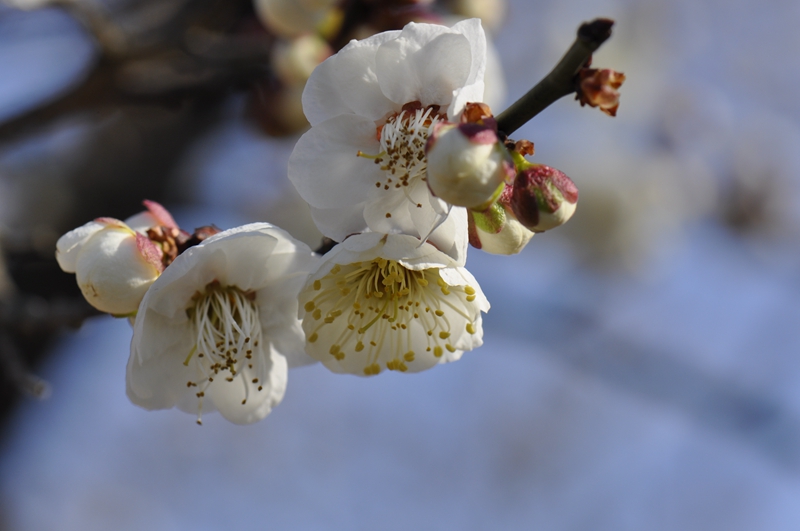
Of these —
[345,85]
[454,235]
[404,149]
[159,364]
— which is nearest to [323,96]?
[345,85]

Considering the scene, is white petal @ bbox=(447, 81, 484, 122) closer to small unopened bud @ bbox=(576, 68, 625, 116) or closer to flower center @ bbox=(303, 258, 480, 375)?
small unopened bud @ bbox=(576, 68, 625, 116)

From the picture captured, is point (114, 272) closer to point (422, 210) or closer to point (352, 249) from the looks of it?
point (352, 249)

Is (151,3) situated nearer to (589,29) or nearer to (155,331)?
(155,331)

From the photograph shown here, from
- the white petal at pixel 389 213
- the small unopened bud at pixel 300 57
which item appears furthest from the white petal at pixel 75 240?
the small unopened bud at pixel 300 57

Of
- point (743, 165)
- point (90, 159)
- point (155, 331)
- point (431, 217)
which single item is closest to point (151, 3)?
point (90, 159)

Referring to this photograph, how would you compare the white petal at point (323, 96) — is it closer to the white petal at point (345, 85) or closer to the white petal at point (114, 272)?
the white petal at point (345, 85)

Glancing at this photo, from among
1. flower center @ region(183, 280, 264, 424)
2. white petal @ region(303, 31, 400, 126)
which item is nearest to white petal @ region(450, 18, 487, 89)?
white petal @ region(303, 31, 400, 126)

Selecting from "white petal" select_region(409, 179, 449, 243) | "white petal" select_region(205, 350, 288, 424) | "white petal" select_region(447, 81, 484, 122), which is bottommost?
"white petal" select_region(205, 350, 288, 424)
